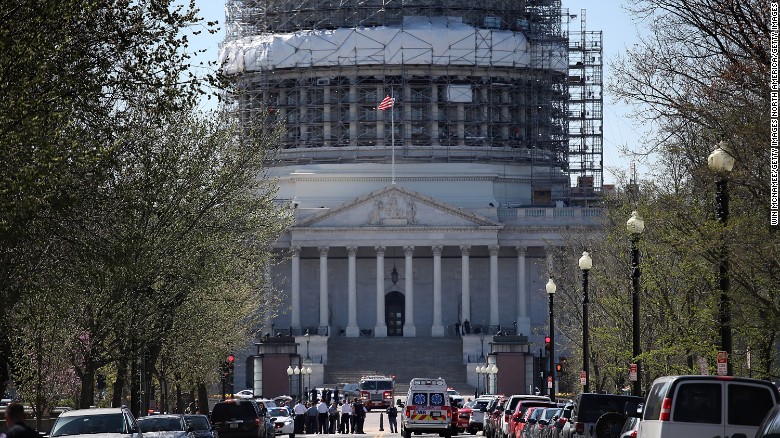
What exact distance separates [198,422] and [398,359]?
8062 centimetres

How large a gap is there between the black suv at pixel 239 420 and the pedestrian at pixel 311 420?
20376 millimetres

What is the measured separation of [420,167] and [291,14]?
1657cm

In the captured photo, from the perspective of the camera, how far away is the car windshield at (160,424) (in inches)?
1591

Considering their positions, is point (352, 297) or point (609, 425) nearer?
point (609, 425)

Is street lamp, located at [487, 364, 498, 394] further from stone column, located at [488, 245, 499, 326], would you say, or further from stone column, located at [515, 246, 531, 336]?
stone column, located at [515, 246, 531, 336]

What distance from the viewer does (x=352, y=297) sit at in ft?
451

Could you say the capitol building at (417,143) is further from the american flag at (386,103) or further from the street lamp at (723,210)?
the street lamp at (723,210)

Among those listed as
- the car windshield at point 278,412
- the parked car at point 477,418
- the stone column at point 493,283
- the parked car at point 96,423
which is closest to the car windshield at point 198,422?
the parked car at point 96,423

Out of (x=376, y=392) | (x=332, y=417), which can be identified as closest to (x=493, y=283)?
(x=376, y=392)

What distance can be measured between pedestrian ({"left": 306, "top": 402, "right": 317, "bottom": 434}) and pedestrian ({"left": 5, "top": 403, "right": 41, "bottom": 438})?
48.6 metres

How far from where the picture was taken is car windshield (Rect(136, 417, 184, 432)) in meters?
40.4

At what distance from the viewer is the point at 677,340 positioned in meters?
47.7

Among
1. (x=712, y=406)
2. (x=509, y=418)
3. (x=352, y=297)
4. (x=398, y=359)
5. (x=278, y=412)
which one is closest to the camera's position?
(x=712, y=406)

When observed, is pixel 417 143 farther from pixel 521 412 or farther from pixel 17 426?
pixel 17 426
